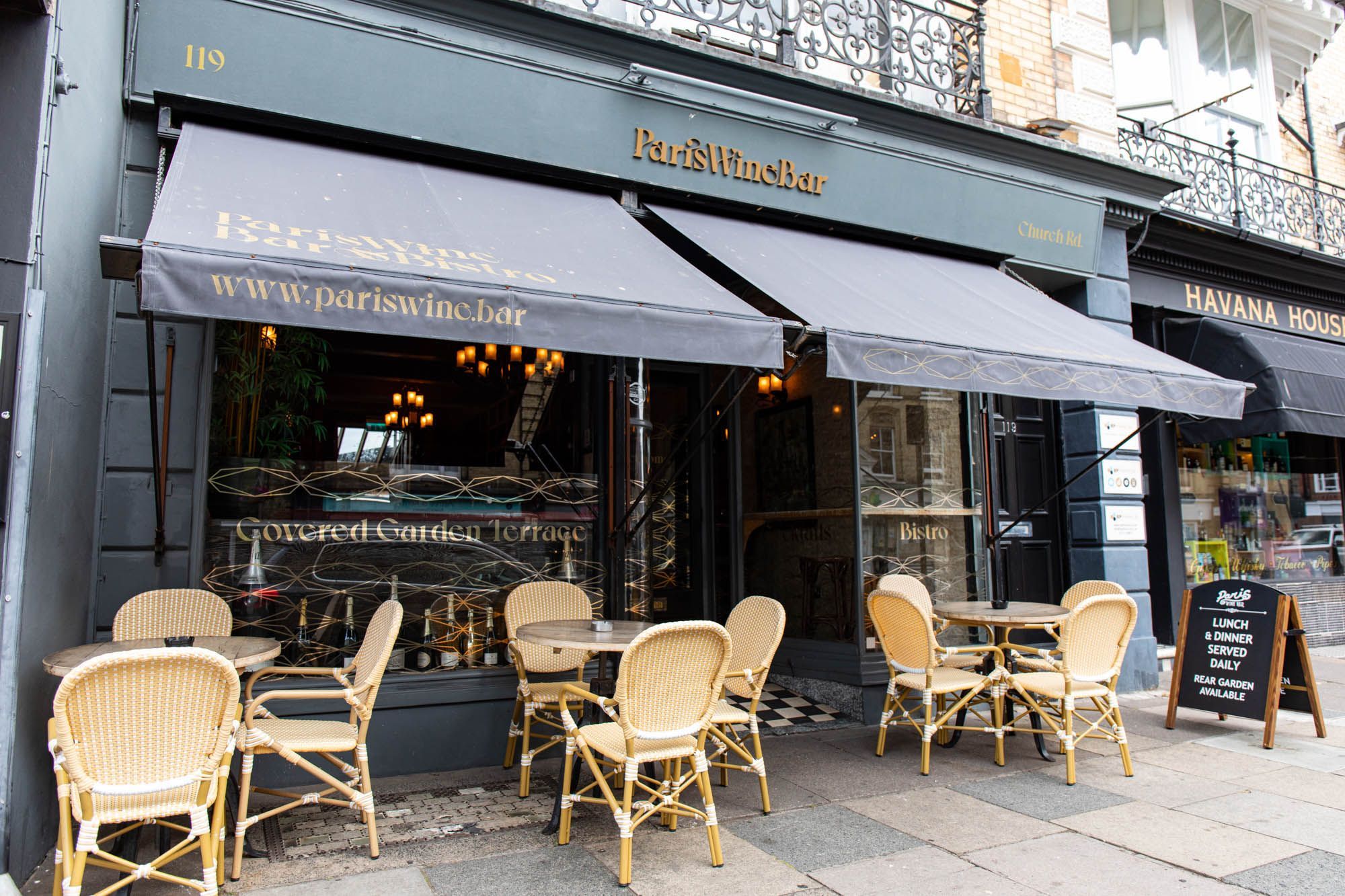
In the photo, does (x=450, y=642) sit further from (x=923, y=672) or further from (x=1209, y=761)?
(x=1209, y=761)

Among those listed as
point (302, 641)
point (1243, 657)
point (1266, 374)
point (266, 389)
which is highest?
point (1266, 374)

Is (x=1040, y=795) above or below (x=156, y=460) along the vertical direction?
below

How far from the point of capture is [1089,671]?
5.36 m

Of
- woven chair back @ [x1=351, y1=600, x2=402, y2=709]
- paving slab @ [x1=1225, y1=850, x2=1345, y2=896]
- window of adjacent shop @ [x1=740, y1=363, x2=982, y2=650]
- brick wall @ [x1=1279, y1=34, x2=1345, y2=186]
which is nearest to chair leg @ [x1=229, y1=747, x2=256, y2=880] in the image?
woven chair back @ [x1=351, y1=600, x2=402, y2=709]

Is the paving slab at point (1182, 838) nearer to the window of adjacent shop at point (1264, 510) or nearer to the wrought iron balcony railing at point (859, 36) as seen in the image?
the wrought iron balcony railing at point (859, 36)

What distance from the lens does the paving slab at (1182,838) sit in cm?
384

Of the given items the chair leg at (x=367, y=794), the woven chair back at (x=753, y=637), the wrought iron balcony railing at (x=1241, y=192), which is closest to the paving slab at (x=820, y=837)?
the woven chair back at (x=753, y=637)

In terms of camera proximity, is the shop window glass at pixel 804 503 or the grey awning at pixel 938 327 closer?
the grey awning at pixel 938 327

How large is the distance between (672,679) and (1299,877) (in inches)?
107

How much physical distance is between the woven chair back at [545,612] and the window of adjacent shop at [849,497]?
238cm

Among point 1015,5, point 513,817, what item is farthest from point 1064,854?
point 1015,5

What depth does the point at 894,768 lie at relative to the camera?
538 centimetres

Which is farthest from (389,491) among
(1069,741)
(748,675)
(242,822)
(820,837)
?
(1069,741)

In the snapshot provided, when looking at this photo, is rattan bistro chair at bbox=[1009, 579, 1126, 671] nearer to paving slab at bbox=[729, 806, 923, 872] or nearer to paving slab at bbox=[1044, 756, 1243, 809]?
paving slab at bbox=[1044, 756, 1243, 809]
